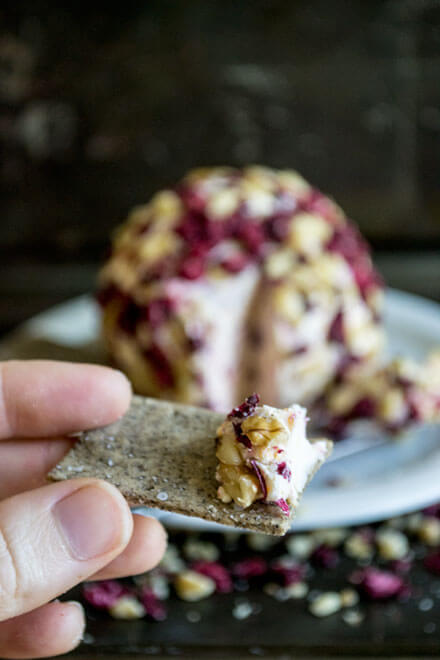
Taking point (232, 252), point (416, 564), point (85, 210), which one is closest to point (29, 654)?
point (416, 564)

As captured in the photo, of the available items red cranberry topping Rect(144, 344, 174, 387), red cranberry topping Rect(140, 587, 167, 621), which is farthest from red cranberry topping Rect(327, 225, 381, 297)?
red cranberry topping Rect(140, 587, 167, 621)

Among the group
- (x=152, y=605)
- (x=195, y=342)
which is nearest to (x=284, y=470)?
(x=152, y=605)

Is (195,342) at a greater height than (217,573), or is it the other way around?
(195,342)

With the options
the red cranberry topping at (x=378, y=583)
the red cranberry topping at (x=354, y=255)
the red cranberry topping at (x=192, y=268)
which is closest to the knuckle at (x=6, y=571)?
the red cranberry topping at (x=378, y=583)

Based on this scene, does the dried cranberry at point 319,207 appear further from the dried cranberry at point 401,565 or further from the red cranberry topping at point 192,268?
the dried cranberry at point 401,565

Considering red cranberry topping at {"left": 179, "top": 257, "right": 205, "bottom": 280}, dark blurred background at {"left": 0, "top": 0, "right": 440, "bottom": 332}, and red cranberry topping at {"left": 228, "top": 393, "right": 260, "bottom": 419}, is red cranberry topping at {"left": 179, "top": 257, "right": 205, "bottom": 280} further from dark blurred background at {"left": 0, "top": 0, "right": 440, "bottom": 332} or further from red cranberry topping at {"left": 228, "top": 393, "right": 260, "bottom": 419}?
dark blurred background at {"left": 0, "top": 0, "right": 440, "bottom": 332}

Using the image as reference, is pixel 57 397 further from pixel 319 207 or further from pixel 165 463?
pixel 319 207

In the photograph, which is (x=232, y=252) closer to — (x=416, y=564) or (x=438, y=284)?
(x=416, y=564)
